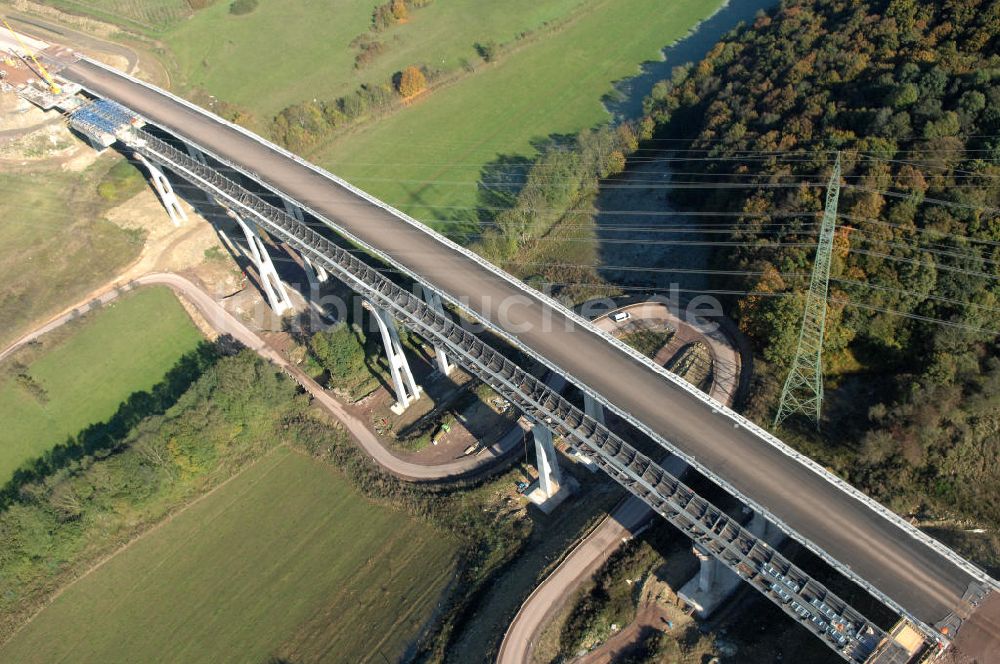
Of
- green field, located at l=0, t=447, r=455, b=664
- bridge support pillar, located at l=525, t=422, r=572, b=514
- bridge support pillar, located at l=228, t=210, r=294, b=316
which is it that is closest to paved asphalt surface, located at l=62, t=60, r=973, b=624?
bridge support pillar, located at l=228, t=210, r=294, b=316

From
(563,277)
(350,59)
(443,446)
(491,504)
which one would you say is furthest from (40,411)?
(350,59)

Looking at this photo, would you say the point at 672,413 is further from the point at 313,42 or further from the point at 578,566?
the point at 313,42

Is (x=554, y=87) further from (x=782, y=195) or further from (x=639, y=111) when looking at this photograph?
(x=782, y=195)

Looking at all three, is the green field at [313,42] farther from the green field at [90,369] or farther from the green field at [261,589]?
the green field at [261,589]

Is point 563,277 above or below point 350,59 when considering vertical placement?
below

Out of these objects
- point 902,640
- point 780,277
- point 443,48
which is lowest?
point 902,640

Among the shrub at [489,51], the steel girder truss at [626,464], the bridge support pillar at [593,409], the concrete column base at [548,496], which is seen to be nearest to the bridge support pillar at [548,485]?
the concrete column base at [548,496]
